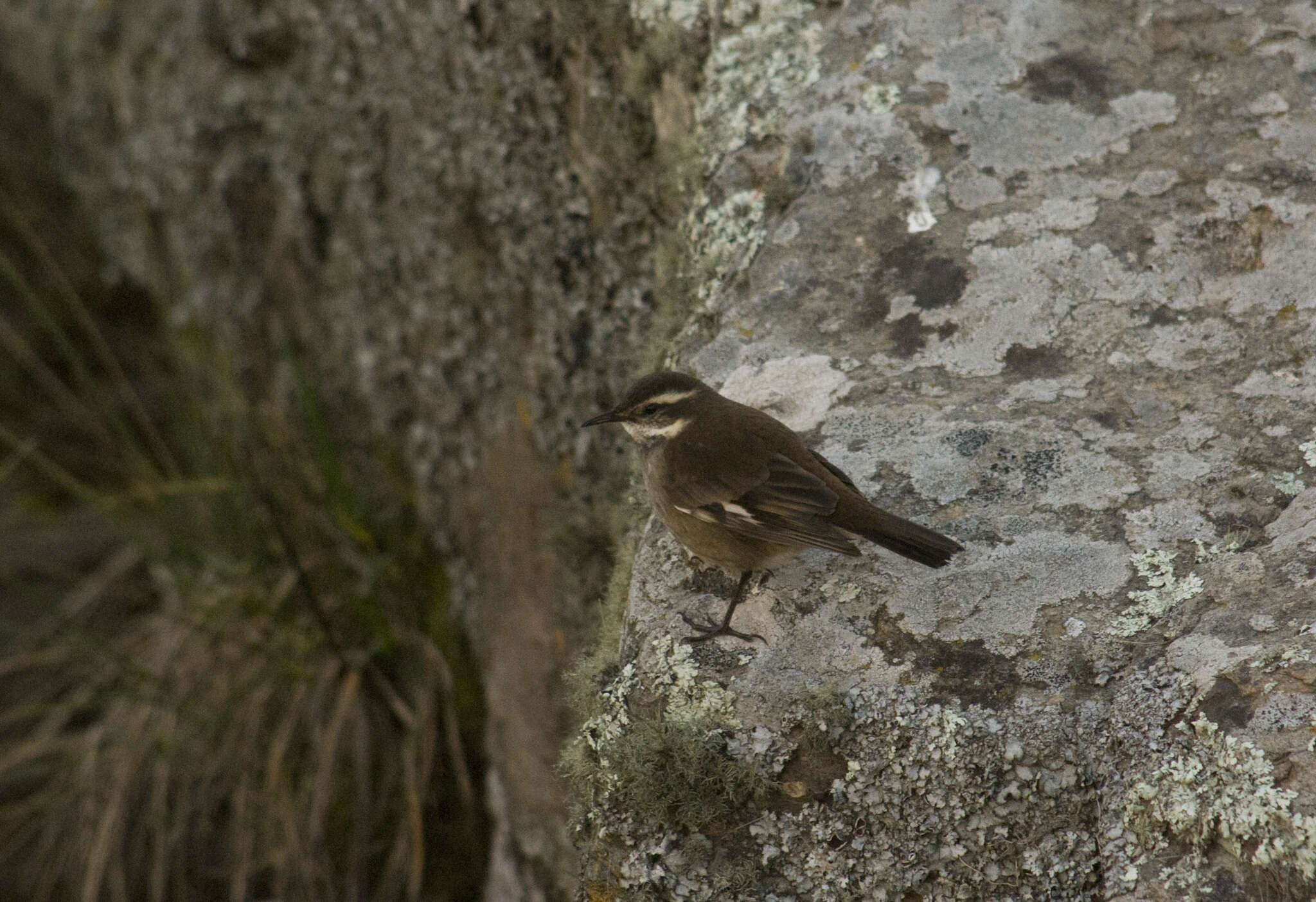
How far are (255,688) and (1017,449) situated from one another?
331 cm

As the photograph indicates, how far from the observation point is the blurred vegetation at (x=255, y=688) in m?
4.45

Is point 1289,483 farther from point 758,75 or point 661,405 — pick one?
point 758,75

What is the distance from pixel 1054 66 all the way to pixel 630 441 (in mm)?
1772

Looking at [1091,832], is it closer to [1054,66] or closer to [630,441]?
[630,441]

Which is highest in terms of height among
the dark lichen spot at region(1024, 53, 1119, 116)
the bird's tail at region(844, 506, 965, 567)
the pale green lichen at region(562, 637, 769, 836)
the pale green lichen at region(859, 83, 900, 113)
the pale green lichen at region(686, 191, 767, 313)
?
the pale green lichen at region(859, 83, 900, 113)

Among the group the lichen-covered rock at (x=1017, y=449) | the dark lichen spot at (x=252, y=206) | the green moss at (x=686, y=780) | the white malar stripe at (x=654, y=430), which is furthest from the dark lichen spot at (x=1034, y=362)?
the dark lichen spot at (x=252, y=206)

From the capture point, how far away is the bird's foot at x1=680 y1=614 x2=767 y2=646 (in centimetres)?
250

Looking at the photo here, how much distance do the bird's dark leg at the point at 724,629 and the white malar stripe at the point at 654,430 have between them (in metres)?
0.60

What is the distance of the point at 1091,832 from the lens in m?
2.06

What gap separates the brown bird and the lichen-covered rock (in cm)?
8

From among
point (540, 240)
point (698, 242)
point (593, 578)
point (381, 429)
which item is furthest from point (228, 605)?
point (698, 242)

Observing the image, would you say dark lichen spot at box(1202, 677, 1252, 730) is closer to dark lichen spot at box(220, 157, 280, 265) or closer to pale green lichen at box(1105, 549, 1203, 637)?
pale green lichen at box(1105, 549, 1203, 637)

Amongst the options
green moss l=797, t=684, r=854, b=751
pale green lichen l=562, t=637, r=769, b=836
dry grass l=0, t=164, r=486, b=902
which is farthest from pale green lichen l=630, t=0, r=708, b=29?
green moss l=797, t=684, r=854, b=751

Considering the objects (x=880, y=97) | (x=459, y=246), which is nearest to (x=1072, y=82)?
(x=880, y=97)
